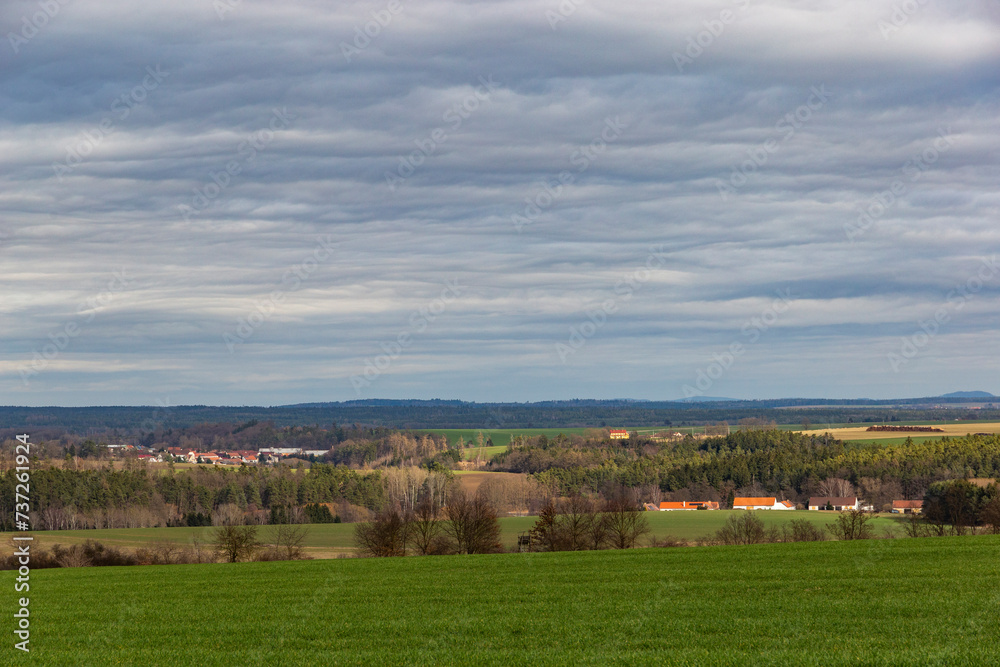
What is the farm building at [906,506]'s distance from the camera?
102756 millimetres

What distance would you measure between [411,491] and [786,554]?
10158cm

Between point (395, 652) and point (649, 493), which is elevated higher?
point (395, 652)

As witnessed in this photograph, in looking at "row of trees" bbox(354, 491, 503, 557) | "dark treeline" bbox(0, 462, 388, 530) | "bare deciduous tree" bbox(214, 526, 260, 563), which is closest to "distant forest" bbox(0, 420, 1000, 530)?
"dark treeline" bbox(0, 462, 388, 530)

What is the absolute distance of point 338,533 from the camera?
89688 mm

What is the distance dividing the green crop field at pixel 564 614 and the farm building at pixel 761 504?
8994 centimetres

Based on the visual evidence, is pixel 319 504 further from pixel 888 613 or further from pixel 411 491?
pixel 888 613

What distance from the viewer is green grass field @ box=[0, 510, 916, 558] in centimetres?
7125

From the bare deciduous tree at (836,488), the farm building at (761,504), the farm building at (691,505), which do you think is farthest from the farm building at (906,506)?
the farm building at (691,505)

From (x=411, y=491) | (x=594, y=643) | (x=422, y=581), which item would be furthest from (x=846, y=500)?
(x=594, y=643)

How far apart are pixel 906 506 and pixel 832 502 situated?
1668cm

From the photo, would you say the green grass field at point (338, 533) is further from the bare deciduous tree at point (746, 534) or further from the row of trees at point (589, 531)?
the row of trees at point (589, 531)

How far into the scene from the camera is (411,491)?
437 feet

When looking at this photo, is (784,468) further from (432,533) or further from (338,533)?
(432,533)

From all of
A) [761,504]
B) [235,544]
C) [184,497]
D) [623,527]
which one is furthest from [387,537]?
[761,504]
